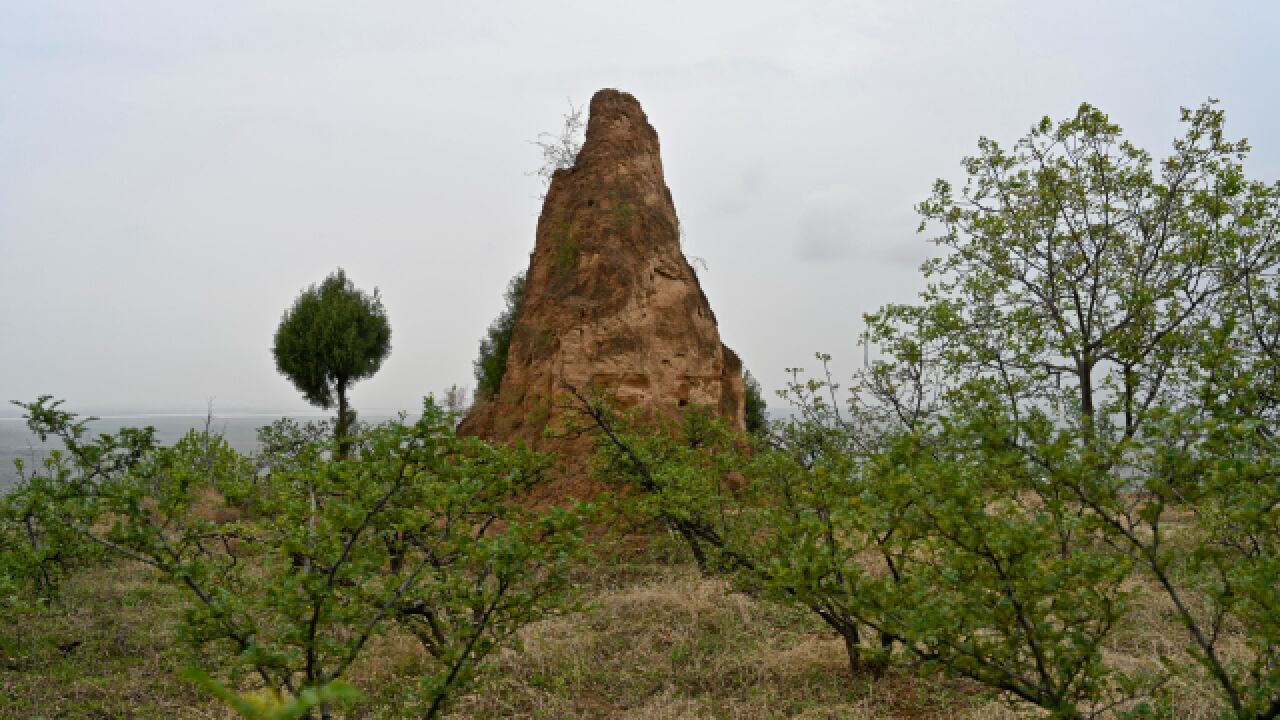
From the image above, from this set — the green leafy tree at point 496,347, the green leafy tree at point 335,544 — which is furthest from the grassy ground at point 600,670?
the green leafy tree at point 496,347

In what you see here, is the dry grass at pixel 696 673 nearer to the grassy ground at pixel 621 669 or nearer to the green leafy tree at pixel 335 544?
the grassy ground at pixel 621 669

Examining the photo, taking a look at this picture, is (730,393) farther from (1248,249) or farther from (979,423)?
(979,423)

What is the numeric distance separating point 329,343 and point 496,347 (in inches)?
172

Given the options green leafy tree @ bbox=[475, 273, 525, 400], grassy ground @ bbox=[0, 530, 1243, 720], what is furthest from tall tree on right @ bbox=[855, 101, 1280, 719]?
green leafy tree @ bbox=[475, 273, 525, 400]

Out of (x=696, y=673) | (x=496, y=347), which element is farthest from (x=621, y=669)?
→ (x=496, y=347)

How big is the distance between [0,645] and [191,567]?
11.2 ft

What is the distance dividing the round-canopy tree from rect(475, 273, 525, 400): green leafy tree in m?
3.01

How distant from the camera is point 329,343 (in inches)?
737

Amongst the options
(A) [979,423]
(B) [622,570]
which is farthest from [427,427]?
(B) [622,570]

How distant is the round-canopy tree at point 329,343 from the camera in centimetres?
1870

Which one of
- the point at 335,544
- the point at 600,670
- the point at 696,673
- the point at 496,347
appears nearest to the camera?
the point at 335,544

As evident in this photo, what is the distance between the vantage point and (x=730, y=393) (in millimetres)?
9906

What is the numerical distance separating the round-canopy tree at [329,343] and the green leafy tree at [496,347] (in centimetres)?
301

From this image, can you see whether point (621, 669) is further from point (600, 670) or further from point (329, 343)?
point (329, 343)
